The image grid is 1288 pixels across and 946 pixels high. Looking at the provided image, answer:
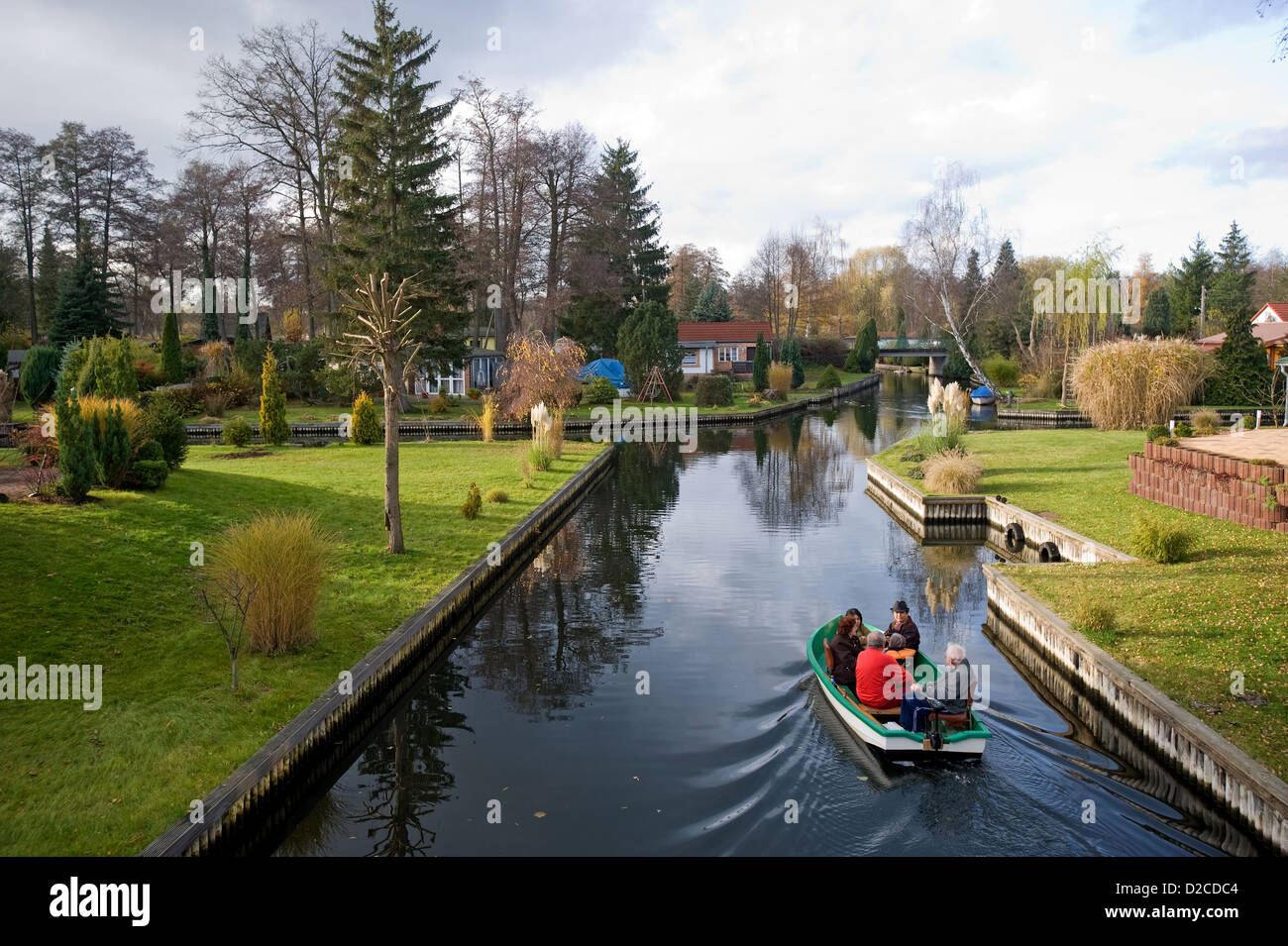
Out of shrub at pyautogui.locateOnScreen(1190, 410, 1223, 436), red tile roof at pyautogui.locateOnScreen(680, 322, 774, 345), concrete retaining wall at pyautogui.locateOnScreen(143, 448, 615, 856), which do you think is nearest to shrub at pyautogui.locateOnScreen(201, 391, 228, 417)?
concrete retaining wall at pyautogui.locateOnScreen(143, 448, 615, 856)

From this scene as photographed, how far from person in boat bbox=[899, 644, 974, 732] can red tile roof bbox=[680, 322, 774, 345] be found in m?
65.4

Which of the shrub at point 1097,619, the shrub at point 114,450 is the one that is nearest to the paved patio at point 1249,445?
the shrub at point 1097,619

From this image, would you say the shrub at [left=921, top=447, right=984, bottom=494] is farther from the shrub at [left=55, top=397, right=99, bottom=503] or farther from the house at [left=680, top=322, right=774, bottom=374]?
the house at [left=680, top=322, right=774, bottom=374]

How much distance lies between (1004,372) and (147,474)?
162 feet

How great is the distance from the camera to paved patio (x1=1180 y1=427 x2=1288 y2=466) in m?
16.9

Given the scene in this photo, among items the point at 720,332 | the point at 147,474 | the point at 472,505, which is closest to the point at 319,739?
the point at 147,474

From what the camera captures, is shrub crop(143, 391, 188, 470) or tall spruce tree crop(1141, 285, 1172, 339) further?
tall spruce tree crop(1141, 285, 1172, 339)

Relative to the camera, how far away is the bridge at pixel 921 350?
8575 cm

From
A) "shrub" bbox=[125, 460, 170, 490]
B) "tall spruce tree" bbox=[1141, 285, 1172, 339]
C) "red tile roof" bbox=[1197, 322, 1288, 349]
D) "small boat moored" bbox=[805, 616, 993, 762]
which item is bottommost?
"small boat moored" bbox=[805, 616, 993, 762]

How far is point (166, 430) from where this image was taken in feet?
59.1

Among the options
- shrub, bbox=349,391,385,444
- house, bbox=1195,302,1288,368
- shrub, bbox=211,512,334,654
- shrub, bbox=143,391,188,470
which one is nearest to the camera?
shrub, bbox=211,512,334,654

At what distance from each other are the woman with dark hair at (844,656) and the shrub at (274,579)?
20.9 feet

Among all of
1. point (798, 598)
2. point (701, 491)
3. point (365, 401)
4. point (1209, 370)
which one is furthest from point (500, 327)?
point (798, 598)

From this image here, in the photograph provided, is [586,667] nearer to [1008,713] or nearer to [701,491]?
[1008,713]
